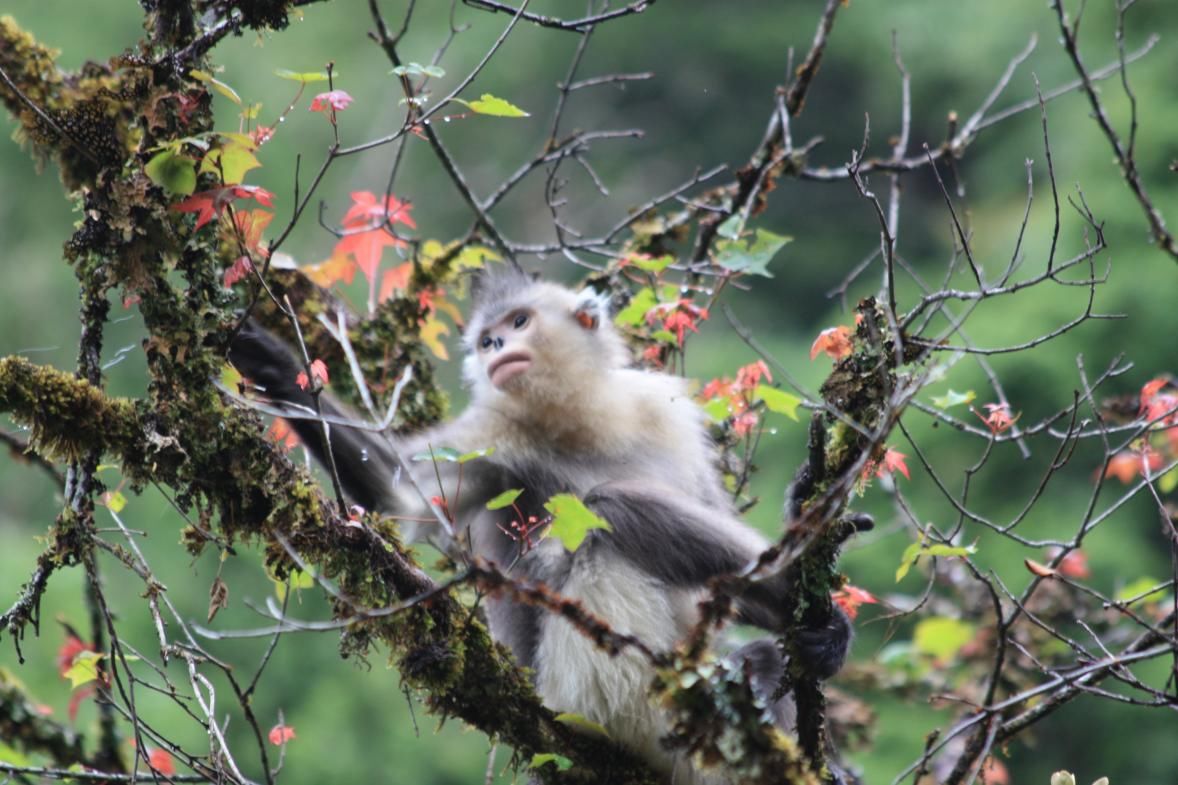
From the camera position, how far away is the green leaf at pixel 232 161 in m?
2.73

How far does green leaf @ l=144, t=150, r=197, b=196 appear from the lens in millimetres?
2694

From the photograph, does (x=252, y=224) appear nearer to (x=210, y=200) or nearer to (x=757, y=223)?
(x=210, y=200)

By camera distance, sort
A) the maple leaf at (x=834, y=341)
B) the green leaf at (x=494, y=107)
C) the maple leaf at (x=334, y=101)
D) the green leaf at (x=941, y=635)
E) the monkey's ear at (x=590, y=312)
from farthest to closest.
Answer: the green leaf at (x=941, y=635) < the monkey's ear at (x=590, y=312) < the maple leaf at (x=834, y=341) < the maple leaf at (x=334, y=101) < the green leaf at (x=494, y=107)

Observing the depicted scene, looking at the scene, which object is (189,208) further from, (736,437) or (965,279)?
(965,279)

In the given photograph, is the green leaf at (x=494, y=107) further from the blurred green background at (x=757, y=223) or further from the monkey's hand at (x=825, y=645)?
the blurred green background at (x=757, y=223)

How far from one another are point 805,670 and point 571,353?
173 cm

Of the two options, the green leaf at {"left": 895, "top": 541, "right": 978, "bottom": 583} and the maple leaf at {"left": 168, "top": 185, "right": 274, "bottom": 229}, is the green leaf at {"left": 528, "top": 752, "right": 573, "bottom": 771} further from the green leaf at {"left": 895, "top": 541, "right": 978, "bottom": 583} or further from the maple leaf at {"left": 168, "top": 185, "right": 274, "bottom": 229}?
the maple leaf at {"left": 168, "top": 185, "right": 274, "bottom": 229}

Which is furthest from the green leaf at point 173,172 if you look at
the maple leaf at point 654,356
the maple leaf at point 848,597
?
the maple leaf at point 654,356

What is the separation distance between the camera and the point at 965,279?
1077cm

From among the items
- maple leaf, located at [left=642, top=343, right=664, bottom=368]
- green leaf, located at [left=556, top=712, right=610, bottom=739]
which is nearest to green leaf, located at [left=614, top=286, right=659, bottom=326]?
maple leaf, located at [left=642, top=343, right=664, bottom=368]

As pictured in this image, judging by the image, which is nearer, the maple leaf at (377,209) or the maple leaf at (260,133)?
the maple leaf at (260,133)

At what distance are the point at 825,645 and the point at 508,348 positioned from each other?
163 centimetres

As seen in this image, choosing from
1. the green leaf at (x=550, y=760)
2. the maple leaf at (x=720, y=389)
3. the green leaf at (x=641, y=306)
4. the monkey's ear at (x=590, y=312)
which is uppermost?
the monkey's ear at (x=590, y=312)

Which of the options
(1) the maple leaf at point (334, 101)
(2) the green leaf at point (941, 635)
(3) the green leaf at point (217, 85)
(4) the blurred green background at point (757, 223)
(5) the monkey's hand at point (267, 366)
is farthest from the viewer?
(4) the blurred green background at point (757, 223)
